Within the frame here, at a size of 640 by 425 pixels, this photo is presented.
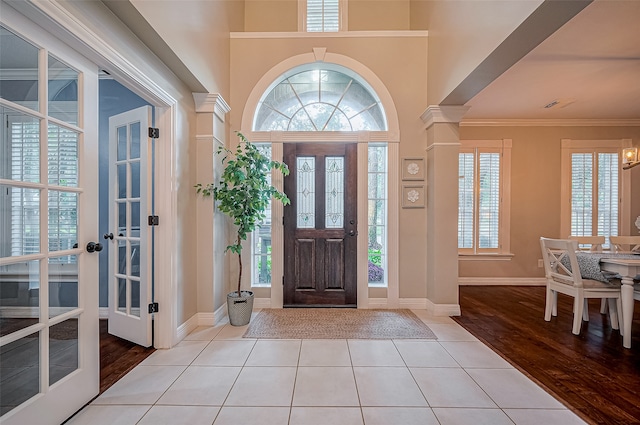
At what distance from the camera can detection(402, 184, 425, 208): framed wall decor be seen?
358 cm

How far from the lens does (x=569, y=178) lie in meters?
4.91

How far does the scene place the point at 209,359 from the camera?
2332mm

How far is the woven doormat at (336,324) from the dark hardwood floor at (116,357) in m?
0.88

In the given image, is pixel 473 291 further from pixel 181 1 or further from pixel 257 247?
pixel 181 1

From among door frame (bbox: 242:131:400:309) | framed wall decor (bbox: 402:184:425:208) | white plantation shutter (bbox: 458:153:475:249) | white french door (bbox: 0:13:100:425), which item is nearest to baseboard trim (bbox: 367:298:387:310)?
door frame (bbox: 242:131:400:309)

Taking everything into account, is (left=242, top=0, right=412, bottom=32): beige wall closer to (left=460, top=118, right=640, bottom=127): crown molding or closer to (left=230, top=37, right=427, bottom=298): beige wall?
(left=230, top=37, right=427, bottom=298): beige wall

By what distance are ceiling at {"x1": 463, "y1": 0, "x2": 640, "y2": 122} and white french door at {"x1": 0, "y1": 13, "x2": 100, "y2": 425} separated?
3760 millimetres

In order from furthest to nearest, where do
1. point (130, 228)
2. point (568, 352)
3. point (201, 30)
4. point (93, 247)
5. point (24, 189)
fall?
point (201, 30), point (130, 228), point (568, 352), point (93, 247), point (24, 189)

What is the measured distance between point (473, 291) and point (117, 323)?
15.0 ft

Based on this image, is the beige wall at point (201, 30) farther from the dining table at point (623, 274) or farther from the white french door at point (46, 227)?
the dining table at point (623, 274)

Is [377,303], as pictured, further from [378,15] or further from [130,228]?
[378,15]

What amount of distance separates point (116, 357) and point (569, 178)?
6.52 m

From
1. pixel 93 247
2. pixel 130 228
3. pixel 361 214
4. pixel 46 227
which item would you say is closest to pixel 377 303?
pixel 361 214

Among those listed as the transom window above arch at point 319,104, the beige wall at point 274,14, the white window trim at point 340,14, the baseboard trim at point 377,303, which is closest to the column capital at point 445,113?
the transom window above arch at point 319,104
